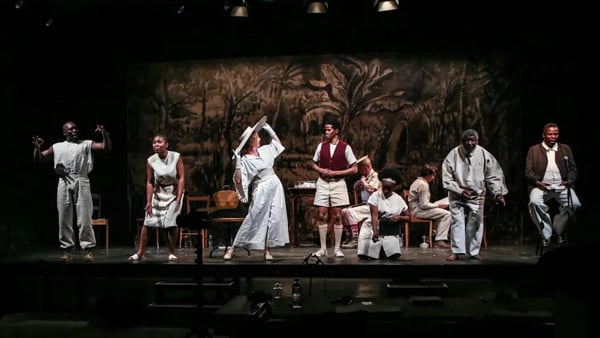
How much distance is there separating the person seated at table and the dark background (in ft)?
11.1

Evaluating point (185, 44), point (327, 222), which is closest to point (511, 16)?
point (327, 222)

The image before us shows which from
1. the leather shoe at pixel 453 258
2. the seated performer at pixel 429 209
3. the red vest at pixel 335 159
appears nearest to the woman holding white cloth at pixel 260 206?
the red vest at pixel 335 159

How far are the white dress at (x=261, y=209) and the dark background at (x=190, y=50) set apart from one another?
3.53 metres

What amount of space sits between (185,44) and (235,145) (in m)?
1.99

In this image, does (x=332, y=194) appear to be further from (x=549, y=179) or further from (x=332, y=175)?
(x=549, y=179)

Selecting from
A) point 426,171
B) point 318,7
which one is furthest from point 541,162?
point 318,7

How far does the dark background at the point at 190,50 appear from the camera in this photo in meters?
9.57

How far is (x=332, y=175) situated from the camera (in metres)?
7.79

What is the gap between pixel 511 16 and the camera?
9758 mm

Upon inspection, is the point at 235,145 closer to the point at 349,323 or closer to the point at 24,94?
the point at 24,94

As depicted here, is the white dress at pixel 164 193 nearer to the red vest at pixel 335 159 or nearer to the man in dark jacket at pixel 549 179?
the red vest at pixel 335 159

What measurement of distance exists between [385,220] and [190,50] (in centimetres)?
505

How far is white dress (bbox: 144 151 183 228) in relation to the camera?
25.0 feet

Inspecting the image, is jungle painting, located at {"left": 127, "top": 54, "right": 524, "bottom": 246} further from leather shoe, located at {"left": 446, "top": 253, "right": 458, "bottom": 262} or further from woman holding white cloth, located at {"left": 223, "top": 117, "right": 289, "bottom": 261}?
woman holding white cloth, located at {"left": 223, "top": 117, "right": 289, "bottom": 261}
